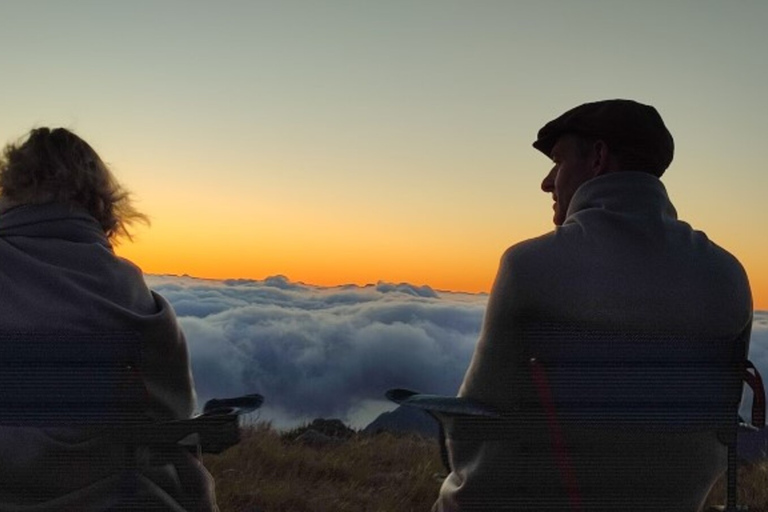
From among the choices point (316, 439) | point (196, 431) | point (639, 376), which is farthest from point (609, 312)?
point (316, 439)

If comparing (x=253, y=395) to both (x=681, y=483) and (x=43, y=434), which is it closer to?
(x=43, y=434)

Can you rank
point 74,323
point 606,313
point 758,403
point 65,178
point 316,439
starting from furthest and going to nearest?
1. point 316,439
2. point 65,178
3. point 74,323
4. point 758,403
5. point 606,313

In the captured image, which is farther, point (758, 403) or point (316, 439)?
point (316, 439)

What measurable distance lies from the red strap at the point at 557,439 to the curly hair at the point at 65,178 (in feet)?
3.87

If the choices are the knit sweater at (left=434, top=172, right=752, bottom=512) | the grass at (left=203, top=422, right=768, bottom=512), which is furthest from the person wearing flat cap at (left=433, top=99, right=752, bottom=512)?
the grass at (left=203, top=422, right=768, bottom=512)

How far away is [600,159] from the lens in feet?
7.72

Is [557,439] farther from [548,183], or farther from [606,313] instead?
[548,183]

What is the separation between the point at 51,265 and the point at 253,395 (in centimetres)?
60

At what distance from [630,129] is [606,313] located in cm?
46

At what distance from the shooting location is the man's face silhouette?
2.39 metres

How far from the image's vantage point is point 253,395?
2520 mm

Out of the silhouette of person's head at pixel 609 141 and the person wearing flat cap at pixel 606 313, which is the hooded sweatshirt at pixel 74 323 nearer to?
the person wearing flat cap at pixel 606 313

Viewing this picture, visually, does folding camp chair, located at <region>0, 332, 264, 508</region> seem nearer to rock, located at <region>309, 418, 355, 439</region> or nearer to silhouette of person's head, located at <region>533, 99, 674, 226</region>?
silhouette of person's head, located at <region>533, 99, 674, 226</region>

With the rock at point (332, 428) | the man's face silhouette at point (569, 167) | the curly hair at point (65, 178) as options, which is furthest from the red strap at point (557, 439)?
the rock at point (332, 428)
